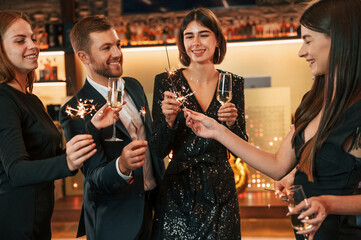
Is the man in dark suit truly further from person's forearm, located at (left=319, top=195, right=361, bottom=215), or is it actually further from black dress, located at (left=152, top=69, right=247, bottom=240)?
person's forearm, located at (left=319, top=195, right=361, bottom=215)

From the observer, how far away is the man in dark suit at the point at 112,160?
183 centimetres

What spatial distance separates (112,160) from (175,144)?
361 mm

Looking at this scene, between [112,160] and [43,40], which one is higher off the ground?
[43,40]

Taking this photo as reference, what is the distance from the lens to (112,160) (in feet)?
6.29

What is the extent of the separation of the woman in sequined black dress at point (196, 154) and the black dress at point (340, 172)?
2.04ft

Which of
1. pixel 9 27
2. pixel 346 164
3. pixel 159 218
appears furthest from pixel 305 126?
pixel 9 27

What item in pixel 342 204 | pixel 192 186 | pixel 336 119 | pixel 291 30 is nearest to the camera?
pixel 342 204

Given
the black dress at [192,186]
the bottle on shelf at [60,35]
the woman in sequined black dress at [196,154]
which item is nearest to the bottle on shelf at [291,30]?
the bottle on shelf at [60,35]

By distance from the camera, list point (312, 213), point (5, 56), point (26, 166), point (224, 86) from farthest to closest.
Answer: point (224, 86) → point (5, 56) → point (26, 166) → point (312, 213)

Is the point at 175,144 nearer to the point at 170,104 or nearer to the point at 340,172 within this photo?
the point at 170,104

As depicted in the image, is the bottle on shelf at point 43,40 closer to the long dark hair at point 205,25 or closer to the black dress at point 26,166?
the long dark hair at point 205,25

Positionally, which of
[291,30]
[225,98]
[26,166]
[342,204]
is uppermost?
[291,30]

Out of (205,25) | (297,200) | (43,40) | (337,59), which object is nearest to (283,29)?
(43,40)

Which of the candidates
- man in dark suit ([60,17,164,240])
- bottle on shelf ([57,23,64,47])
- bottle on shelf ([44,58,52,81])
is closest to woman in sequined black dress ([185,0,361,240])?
man in dark suit ([60,17,164,240])
